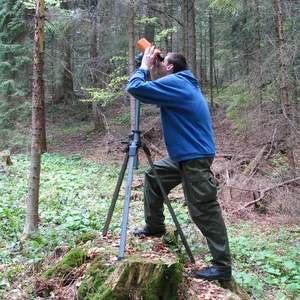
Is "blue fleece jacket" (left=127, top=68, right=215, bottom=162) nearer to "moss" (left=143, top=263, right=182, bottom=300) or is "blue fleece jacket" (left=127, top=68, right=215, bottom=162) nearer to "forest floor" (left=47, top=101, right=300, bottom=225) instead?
"forest floor" (left=47, top=101, right=300, bottom=225)

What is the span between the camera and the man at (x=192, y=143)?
126 inches

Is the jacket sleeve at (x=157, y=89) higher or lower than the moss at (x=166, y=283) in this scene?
higher

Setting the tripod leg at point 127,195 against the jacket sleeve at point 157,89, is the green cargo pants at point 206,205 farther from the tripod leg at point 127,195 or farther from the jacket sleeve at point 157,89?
the jacket sleeve at point 157,89

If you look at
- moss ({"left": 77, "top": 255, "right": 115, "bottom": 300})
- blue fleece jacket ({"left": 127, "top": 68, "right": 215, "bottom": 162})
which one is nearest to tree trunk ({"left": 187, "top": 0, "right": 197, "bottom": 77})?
blue fleece jacket ({"left": 127, "top": 68, "right": 215, "bottom": 162})

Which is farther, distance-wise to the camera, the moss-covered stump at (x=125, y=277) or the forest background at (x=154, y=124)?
the forest background at (x=154, y=124)

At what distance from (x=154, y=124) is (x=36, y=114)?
12118 millimetres

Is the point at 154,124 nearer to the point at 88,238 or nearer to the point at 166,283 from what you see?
the point at 88,238

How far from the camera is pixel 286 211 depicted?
8391 millimetres

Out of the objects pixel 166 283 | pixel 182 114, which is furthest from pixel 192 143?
pixel 166 283

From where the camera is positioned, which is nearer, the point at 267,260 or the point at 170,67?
the point at 170,67

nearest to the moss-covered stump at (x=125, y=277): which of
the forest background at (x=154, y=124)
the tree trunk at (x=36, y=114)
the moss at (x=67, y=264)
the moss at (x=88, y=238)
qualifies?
the moss at (x=67, y=264)

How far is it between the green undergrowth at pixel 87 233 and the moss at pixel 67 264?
0.31 meters

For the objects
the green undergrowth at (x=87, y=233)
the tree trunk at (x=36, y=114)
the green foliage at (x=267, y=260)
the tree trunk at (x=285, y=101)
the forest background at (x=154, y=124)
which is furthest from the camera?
the tree trunk at (x=285, y=101)

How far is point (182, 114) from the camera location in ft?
10.9
